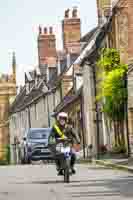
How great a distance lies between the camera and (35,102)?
7881cm

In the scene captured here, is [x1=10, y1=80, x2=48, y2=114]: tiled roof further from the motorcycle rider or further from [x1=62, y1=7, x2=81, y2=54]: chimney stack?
the motorcycle rider

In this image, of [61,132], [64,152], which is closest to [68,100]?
[61,132]

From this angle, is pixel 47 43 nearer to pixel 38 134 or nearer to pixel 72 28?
pixel 72 28

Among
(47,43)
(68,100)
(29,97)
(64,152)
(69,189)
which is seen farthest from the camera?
(29,97)

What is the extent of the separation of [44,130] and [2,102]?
226 feet

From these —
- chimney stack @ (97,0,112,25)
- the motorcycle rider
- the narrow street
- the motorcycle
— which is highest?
chimney stack @ (97,0,112,25)

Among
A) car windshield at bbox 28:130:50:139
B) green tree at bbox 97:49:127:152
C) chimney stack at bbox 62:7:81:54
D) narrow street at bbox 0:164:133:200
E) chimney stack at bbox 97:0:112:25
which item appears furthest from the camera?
chimney stack at bbox 62:7:81:54

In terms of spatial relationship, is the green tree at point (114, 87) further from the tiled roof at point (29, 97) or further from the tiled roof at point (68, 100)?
the tiled roof at point (29, 97)

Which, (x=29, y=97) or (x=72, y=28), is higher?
(x=72, y=28)

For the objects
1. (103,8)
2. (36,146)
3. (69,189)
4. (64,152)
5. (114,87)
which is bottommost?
(69,189)

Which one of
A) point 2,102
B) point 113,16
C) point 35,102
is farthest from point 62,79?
point 2,102

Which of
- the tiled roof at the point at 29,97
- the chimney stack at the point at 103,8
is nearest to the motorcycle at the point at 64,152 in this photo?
the chimney stack at the point at 103,8

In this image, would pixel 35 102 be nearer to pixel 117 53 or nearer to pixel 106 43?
pixel 106 43

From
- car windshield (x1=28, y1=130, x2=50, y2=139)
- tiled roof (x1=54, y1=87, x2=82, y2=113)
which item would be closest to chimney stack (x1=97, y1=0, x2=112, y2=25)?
tiled roof (x1=54, y1=87, x2=82, y2=113)
